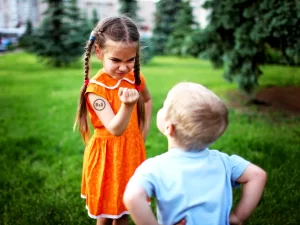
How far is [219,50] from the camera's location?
689cm

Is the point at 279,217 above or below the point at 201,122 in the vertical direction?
below

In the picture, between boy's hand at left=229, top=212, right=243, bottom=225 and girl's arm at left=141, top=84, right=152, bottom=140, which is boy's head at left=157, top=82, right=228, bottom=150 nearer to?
boy's hand at left=229, top=212, right=243, bottom=225

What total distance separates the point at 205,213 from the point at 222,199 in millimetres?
91

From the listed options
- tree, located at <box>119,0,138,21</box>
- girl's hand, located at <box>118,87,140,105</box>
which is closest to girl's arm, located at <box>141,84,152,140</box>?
girl's hand, located at <box>118,87,140,105</box>

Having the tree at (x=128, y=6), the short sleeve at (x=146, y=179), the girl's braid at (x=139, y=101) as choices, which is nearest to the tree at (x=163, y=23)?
the tree at (x=128, y=6)

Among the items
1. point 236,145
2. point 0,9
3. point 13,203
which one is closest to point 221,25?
point 236,145

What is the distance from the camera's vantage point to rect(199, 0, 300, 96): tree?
5.45m

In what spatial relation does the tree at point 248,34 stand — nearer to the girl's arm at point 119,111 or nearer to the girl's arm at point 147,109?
the girl's arm at point 147,109

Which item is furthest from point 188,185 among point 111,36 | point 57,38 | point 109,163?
point 57,38

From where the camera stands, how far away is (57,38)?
16.5m

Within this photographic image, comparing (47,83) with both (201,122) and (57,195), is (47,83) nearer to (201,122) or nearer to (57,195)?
(57,195)

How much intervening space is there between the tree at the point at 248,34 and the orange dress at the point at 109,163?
3.77 metres

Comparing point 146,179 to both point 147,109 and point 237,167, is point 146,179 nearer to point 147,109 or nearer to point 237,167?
point 237,167

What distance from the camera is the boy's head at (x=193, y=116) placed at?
143cm
